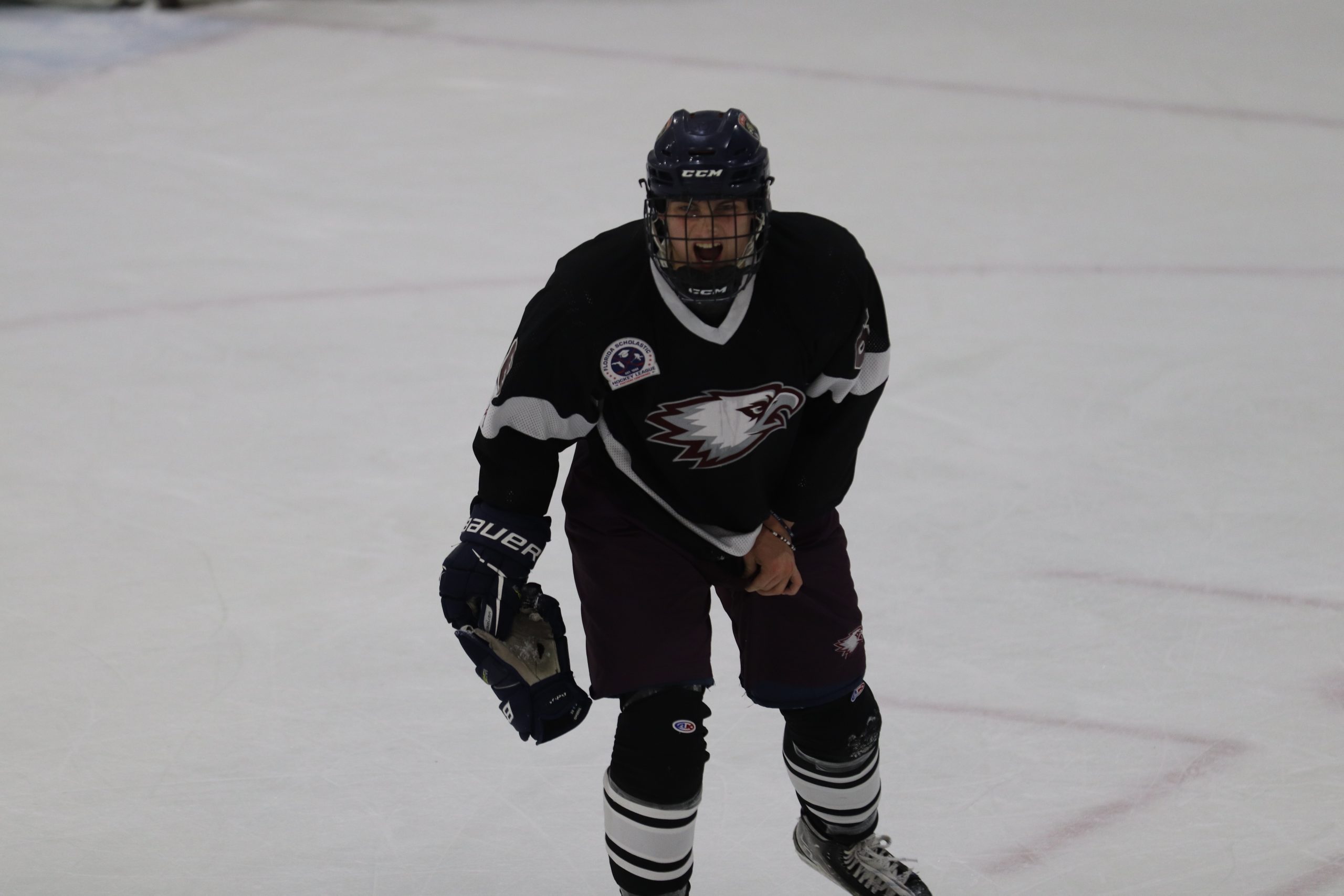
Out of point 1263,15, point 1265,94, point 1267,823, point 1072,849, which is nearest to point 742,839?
point 1072,849

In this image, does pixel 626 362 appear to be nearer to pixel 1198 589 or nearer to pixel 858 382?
pixel 858 382

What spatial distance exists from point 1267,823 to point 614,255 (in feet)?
5.05

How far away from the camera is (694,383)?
223 centimetres

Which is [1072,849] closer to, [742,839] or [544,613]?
[742,839]

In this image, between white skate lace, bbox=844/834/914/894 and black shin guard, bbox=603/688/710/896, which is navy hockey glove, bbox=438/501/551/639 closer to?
black shin guard, bbox=603/688/710/896

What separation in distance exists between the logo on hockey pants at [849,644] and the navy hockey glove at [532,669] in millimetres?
390

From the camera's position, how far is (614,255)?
88.4 inches

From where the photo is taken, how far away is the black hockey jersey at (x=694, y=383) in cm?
221

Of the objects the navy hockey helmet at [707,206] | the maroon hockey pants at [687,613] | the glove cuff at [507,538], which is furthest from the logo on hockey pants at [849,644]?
the navy hockey helmet at [707,206]

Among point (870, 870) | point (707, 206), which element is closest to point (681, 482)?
point (707, 206)

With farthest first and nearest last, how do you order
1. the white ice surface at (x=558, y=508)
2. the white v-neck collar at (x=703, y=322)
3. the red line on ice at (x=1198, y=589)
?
the red line on ice at (x=1198, y=589)
the white ice surface at (x=558, y=508)
the white v-neck collar at (x=703, y=322)

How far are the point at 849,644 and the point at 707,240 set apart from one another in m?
0.70

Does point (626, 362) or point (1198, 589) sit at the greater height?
point (626, 362)

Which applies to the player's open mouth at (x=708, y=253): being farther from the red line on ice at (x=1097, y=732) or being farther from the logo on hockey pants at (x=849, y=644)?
the red line on ice at (x=1097, y=732)
